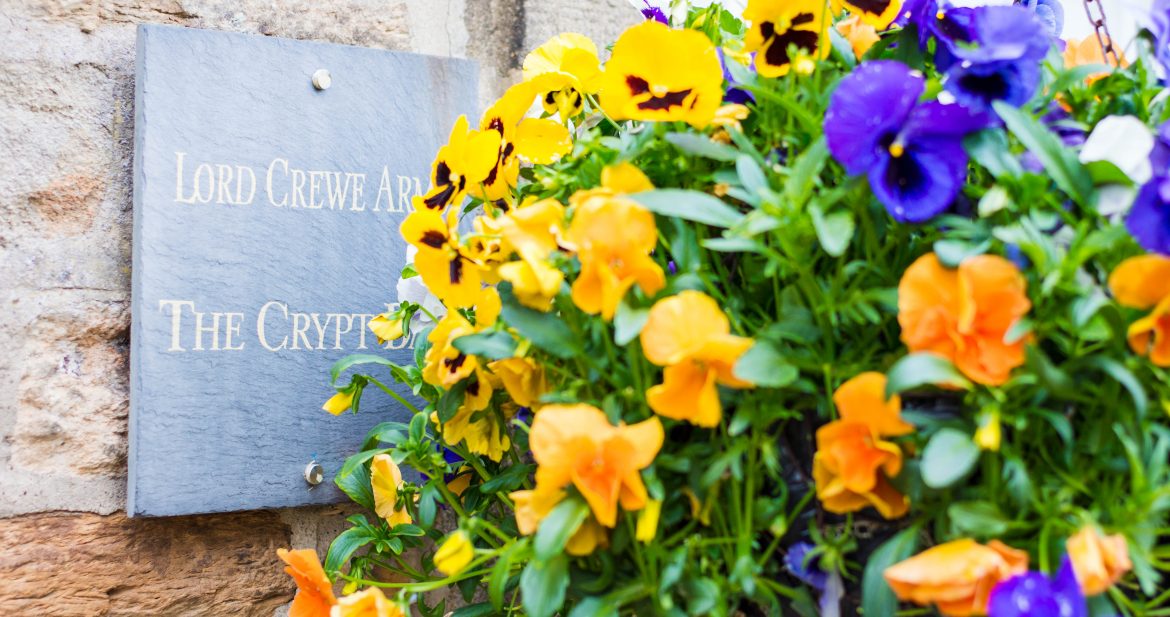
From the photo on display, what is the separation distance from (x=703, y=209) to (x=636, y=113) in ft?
0.33

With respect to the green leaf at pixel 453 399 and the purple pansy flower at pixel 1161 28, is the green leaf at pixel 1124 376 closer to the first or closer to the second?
the purple pansy flower at pixel 1161 28

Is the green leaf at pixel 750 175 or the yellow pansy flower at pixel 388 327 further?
the yellow pansy flower at pixel 388 327

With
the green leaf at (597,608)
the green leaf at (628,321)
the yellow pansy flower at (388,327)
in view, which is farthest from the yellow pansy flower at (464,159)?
the green leaf at (597,608)

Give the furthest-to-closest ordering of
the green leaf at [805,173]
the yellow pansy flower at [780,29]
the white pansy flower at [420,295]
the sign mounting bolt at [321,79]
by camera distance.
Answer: the sign mounting bolt at [321,79] → the white pansy flower at [420,295] → the yellow pansy flower at [780,29] → the green leaf at [805,173]

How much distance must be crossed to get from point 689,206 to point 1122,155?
0.25 m

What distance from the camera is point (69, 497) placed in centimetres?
104

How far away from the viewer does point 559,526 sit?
59cm

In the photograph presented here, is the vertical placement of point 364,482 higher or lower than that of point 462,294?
lower

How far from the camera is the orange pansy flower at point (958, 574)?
510 mm

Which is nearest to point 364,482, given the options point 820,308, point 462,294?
point 462,294

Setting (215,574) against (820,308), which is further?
(215,574)

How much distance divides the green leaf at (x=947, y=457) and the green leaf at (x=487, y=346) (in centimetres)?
29

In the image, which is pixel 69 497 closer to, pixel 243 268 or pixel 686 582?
pixel 243 268

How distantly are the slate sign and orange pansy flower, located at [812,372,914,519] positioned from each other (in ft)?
2.24
